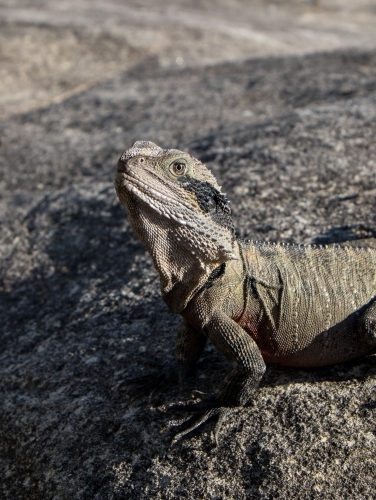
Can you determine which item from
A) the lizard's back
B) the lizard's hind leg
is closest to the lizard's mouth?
the lizard's back

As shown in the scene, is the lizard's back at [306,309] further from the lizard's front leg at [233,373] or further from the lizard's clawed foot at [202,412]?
the lizard's clawed foot at [202,412]

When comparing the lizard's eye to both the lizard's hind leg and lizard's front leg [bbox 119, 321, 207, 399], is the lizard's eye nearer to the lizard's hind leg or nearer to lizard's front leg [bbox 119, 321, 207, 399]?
lizard's front leg [bbox 119, 321, 207, 399]

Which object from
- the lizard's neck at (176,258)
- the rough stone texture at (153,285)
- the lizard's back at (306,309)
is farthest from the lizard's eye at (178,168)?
the rough stone texture at (153,285)

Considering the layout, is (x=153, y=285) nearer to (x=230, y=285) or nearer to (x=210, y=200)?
(x=230, y=285)

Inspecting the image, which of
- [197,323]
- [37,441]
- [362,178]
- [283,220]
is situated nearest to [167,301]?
[197,323]

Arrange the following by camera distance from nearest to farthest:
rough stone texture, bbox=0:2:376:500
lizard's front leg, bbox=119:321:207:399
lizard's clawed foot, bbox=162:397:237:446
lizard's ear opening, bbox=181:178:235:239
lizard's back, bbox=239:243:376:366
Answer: rough stone texture, bbox=0:2:376:500
lizard's clawed foot, bbox=162:397:237:446
lizard's ear opening, bbox=181:178:235:239
lizard's back, bbox=239:243:376:366
lizard's front leg, bbox=119:321:207:399

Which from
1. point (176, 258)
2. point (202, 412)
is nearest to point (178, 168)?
point (176, 258)

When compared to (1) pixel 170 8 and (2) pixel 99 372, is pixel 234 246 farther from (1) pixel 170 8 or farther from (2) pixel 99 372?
(1) pixel 170 8
